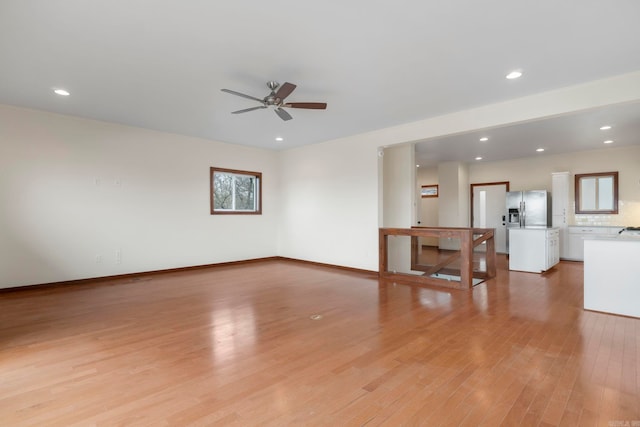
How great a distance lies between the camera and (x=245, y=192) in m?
7.59

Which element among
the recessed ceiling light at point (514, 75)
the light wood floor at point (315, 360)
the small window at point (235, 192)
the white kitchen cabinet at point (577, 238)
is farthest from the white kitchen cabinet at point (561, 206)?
the small window at point (235, 192)

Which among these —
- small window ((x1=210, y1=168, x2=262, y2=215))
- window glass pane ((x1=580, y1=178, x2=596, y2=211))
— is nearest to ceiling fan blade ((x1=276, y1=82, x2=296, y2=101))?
small window ((x1=210, y1=168, x2=262, y2=215))

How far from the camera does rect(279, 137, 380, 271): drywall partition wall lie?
612 centimetres

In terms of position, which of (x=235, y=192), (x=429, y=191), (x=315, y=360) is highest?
(x=429, y=191)

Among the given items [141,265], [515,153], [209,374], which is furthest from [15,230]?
[515,153]

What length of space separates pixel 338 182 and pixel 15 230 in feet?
18.1

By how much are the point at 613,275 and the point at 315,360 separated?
3.72 meters

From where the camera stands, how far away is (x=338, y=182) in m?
6.67

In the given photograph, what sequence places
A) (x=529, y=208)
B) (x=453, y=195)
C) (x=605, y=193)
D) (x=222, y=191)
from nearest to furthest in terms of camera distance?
(x=222, y=191)
(x=605, y=193)
(x=529, y=208)
(x=453, y=195)

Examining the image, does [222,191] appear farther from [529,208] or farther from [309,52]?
[529,208]

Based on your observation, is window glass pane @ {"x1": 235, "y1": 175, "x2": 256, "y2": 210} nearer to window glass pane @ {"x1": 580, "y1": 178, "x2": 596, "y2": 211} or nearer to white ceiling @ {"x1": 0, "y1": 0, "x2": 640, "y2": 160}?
white ceiling @ {"x1": 0, "y1": 0, "x2": 640, "y2": 160}

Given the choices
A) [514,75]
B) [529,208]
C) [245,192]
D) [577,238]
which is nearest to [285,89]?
[514,75]

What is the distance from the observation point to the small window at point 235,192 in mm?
6961

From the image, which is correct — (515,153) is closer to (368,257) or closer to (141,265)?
(368,257)
